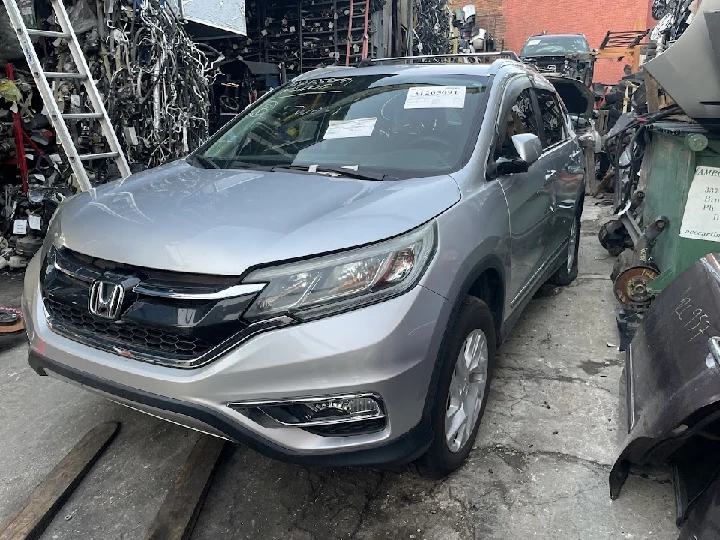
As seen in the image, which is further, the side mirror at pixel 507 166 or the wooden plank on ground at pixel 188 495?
the side mirror at pixel 507 166

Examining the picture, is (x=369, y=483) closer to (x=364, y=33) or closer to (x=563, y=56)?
(x=364, y=33)

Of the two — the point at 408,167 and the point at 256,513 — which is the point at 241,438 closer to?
the point at 256,513

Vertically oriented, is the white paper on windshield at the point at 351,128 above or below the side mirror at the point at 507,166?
above

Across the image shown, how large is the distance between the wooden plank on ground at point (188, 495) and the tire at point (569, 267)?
3.19 metres

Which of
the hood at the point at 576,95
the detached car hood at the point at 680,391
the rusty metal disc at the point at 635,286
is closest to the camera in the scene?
the detached car hood at the point at 680,391

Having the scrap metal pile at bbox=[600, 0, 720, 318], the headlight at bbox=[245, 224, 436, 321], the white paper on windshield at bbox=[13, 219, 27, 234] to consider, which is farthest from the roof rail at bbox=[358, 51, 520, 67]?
the white paper on windshield at bbox=[13, 219, 27, 234]

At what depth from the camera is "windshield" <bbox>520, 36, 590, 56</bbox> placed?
1475 cm

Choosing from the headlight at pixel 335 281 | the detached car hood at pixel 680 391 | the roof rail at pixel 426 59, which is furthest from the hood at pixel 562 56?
the headlight at pixel 335 281

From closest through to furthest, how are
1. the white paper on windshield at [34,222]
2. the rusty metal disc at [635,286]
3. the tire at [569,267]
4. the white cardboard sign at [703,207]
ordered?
the white cardboard sign at [703,207] → the rusty metal disc at [635,286] → the tire at [569,267] → the white paper on windshield at [34,222]

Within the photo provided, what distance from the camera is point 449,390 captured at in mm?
2219

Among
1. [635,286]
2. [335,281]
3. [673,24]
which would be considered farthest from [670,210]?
[673,24]

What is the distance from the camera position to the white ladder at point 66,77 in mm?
4566

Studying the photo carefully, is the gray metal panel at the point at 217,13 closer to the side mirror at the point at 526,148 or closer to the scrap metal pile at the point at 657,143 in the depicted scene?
the scrap metal pile at the point at 657,143

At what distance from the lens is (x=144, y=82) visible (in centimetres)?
614
